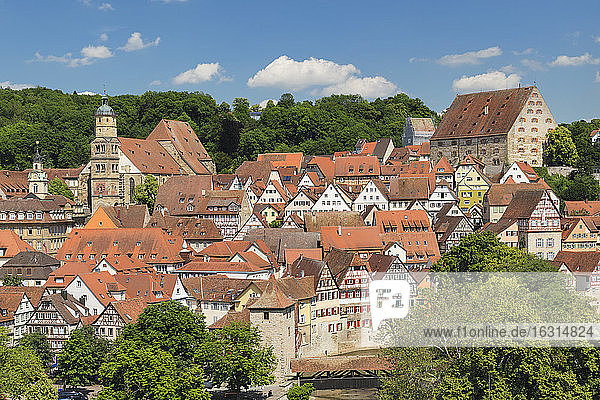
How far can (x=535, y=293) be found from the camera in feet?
129

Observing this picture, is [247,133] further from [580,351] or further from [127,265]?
[580,351]

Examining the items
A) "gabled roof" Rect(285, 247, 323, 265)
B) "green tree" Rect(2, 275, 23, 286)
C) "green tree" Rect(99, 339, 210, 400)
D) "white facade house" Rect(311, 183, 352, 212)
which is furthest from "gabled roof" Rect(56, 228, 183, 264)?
"green tree" Rect(99, 339, 210, 400)

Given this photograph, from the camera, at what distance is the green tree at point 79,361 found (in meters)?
47.8

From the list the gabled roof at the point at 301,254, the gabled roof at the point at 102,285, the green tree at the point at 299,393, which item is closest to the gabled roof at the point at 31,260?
the gabled roof at the point at 102,285

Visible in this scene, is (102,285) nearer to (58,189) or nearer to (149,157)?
(58,189)

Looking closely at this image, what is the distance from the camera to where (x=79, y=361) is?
47.8 meters

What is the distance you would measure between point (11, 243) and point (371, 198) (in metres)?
32.2

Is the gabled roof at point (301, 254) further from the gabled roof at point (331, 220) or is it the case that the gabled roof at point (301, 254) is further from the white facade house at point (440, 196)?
the white facade house at point (440, 196)

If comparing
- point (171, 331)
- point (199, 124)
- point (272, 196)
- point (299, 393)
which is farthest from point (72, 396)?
point (199, 124)

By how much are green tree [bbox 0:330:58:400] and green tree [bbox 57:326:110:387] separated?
176 inches

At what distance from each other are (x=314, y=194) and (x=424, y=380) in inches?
1952

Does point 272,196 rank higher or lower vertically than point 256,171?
lower

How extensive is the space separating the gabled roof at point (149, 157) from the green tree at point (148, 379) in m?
50.3

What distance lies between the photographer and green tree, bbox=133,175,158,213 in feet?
286
